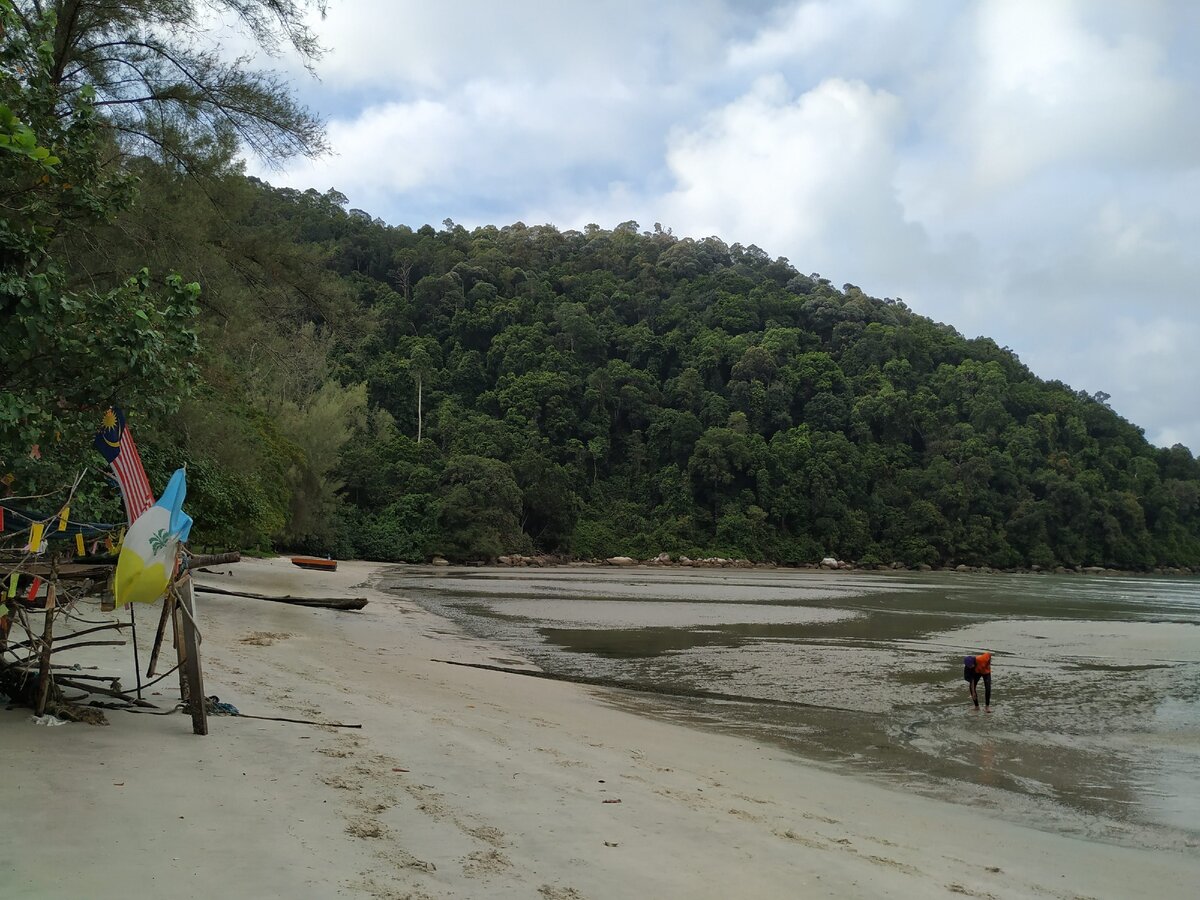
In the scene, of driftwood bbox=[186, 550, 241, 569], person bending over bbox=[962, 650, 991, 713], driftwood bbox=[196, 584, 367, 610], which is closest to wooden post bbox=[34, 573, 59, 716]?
driftwood bbox=[186, 550, 241, 569]

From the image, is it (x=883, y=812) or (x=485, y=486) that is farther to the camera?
(x=485, y=486)

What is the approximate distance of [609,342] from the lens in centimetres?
8419

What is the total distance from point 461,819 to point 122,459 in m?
3.82

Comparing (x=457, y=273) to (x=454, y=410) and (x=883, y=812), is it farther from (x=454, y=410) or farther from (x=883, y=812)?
(x=883, y=812)

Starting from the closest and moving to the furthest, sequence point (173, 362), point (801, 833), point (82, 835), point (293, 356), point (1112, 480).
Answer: point (82, 835) < point (801, 833) < point (173, 362) < point (293, 356) < point (1112, 480)

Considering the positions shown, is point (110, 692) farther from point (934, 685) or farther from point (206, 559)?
point (934, 685)

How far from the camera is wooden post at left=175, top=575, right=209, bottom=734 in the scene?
18.6 feet

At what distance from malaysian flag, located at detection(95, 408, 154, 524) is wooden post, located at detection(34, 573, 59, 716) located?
66 centimetres

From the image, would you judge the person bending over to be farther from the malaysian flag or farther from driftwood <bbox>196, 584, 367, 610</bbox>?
driftwood <bbox>196, 584, 367, 610</bbox>

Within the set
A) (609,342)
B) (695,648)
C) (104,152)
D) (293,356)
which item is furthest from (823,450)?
(104,152)

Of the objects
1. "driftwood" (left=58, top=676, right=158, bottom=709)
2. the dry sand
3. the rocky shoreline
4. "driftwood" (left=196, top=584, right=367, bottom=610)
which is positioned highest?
"driftwood" (left=58, top=676, right=158, bottom=709)

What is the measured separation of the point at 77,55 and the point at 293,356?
566 centimetres

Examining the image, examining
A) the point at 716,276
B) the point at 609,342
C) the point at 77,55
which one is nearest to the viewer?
the point at 77,55

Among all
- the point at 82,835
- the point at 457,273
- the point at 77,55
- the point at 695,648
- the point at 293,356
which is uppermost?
the point at 457,273
